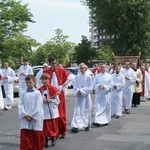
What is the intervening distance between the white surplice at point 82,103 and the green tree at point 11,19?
115ft

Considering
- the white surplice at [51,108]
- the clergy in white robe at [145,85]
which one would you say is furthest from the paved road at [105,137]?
the clergy in white robe at [145,85]

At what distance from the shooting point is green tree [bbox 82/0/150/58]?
128ft

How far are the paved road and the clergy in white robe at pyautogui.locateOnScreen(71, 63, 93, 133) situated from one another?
0.22 m

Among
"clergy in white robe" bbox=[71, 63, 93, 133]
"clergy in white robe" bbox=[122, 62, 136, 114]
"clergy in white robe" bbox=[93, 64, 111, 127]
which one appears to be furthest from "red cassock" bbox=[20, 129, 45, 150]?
"clergy in white robe" bbox=[122, 62, 136, 114]

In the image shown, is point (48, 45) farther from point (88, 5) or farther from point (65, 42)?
point (88, 5)

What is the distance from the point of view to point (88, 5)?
4266 centimetres

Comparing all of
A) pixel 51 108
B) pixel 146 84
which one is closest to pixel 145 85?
pixel 146 84

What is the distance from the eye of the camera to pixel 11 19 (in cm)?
4544

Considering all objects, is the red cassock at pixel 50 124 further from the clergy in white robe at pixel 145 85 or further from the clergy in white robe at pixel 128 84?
the clergy in white robe at pixel 145 85

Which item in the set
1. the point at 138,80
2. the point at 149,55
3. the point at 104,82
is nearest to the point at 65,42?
the point at 149,55

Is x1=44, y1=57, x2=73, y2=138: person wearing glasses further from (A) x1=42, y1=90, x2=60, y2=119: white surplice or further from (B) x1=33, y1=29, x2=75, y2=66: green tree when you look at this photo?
(B) x1=33, y1=29, x2=75, y2=66: green tree

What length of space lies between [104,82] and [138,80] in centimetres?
602

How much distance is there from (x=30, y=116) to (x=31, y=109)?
13 centimetres

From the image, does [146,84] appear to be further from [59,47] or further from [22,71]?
[59,47]
